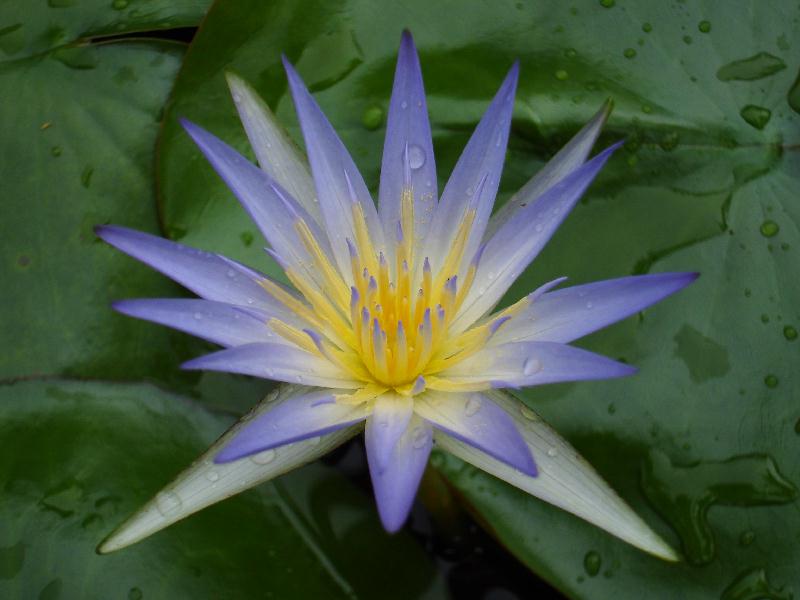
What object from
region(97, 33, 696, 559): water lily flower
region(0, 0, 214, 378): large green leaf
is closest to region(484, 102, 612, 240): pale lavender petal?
region(97, 33, 696, 559): water lily flower

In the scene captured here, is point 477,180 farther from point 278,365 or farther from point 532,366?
point 278,365

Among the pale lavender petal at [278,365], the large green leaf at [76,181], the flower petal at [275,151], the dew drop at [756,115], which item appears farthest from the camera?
the large green leaf at [76,181]

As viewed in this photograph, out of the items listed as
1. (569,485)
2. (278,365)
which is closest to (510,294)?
(569,485)

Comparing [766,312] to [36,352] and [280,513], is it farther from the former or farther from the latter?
[36,352]

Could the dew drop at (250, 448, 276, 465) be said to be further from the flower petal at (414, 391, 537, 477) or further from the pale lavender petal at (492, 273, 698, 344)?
the pale lavender petal at (492, 273, 698, 344)

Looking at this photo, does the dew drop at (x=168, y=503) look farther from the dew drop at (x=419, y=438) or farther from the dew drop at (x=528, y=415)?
the dew drop at (x=528, y=415)

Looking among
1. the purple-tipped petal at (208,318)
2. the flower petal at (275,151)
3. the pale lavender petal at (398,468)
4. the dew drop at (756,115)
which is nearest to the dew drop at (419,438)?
the pale lavender petal at (398,468)
